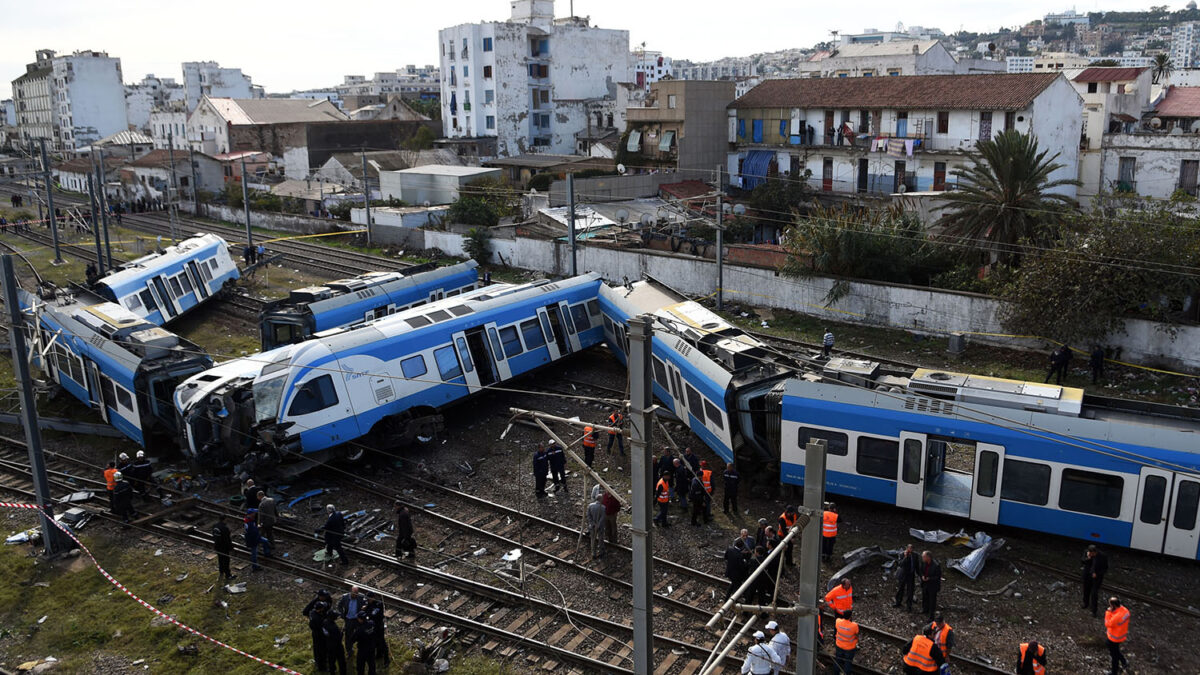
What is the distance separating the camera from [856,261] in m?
30.4

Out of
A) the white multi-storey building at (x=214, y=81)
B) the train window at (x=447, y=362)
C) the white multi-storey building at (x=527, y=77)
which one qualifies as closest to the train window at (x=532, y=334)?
the train window at (x=447, y=362)

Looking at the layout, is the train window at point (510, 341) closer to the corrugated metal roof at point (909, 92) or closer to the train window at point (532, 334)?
the train window at point (532, 334)

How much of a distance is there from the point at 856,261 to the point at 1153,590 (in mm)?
17404

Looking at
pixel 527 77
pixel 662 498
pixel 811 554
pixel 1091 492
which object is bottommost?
pixel 662 498

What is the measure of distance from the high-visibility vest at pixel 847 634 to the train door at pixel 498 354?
12743mm

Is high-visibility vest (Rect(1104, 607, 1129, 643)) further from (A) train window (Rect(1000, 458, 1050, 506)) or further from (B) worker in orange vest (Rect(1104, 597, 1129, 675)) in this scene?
(A) train window (Rect(1000, 458, 1050, 506))

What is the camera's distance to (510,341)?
919 inches

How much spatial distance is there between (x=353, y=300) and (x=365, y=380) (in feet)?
24.9

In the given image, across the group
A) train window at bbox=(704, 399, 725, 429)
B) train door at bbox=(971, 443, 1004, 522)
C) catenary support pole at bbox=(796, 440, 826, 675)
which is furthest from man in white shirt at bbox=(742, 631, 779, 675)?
train window at bbox=(704, 399, 725, 429)

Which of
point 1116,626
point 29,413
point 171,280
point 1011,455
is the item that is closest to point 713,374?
point 1011,455

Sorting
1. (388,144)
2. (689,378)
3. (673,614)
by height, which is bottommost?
(673,614)

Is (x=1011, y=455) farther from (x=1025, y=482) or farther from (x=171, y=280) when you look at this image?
(x=171, y=280)

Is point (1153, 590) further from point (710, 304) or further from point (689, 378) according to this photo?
point (710, 304)

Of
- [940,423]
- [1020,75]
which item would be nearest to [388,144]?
[1020,75]
